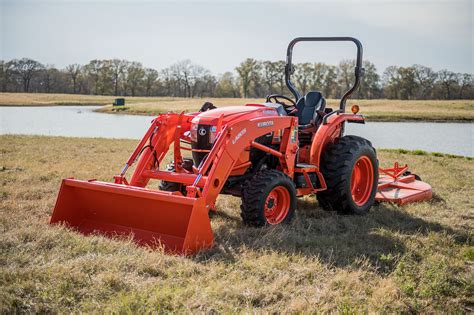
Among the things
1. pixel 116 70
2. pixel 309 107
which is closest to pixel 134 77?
pixel 116 70

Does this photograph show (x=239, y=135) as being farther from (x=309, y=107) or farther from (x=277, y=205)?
(x=309, y=107)

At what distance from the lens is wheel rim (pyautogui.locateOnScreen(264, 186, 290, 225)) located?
5.89 m

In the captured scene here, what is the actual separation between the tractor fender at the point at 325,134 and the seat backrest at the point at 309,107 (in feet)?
1.06

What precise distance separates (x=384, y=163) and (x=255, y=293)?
918 centimetres

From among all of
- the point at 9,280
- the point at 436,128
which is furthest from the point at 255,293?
the point at 436,128

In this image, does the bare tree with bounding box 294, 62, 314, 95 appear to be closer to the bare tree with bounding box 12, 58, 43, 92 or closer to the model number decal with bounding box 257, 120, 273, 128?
the model number decal with bounding box 257, 120, 273, 128

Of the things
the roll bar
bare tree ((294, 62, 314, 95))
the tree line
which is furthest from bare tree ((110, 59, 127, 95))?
the roll bar

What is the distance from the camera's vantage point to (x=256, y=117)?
625 cm

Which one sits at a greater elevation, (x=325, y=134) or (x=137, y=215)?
(x=325, y=134)

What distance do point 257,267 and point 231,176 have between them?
5.94 ft

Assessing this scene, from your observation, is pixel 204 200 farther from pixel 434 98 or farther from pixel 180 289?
pixel 434 98

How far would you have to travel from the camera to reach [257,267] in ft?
14.8

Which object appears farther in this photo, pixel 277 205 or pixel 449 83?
pixel 449 83

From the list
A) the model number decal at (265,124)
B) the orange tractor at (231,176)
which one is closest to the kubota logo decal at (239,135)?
the orange tractor at (231,176)
